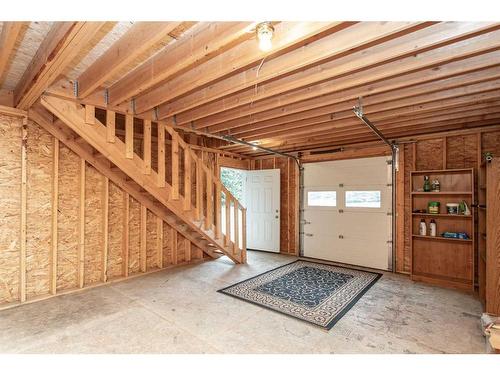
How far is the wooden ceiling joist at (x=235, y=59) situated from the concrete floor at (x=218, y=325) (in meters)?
2.58

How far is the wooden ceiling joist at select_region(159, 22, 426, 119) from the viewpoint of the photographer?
5.85 feet

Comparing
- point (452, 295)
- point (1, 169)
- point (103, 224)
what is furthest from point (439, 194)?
point (1, 169)

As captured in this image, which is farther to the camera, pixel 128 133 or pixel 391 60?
pixel 128 133

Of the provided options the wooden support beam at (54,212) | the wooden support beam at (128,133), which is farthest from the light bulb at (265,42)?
the wooden support beam at (54,212)

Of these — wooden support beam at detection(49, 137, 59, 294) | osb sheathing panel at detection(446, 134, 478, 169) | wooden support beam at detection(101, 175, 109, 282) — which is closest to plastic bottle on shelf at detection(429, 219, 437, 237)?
osb sheathing panel at detection(446, 134, 478, 169)

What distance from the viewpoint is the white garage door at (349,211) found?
5.07m

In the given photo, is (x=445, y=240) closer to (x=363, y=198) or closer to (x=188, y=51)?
(x=363, y=198)

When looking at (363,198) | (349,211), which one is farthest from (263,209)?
(363,198)

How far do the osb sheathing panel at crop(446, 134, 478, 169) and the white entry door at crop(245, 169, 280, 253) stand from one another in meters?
3.47

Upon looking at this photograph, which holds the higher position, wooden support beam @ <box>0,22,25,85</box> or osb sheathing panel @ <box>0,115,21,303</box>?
wooden support beam @ <box>0,22,25,85</box>

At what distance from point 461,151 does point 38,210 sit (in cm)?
673

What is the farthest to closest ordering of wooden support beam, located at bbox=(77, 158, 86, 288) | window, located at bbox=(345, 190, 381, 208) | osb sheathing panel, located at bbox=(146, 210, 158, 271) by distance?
1. window, located at bbox=(345, 190, 381, 208)
2. osb sheathing panel, located at bbox=(146, 210, 158, 271)
3. wooden support beam, located at bbox=(77, 158, 86, 288)

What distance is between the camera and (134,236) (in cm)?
461

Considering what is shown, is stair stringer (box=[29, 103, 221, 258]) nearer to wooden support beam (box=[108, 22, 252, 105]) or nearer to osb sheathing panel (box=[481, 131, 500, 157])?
wooden support beam (box=[108, 22, 252, 105])
